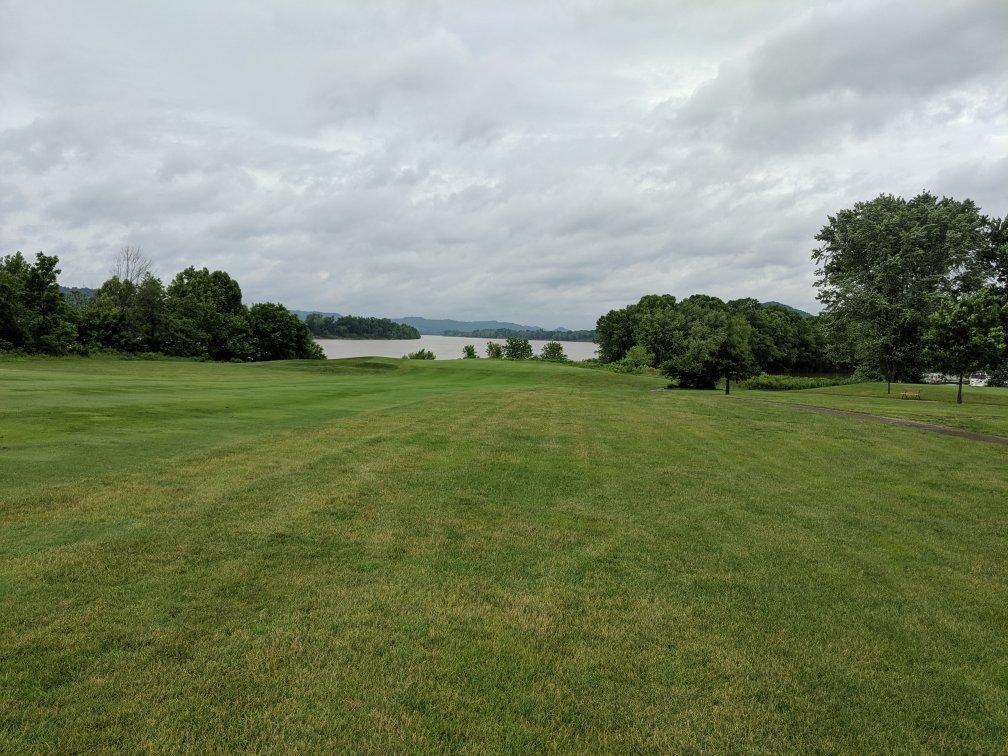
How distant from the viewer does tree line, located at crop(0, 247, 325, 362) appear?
2286 inches

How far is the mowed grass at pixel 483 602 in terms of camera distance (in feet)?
11.9

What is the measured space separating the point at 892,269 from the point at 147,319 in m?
85.7

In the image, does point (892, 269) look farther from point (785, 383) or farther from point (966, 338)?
point (785, 383)

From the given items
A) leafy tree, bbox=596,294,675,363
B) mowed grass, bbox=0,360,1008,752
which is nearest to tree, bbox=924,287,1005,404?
mowed grass, bbox=0,360,1008,752

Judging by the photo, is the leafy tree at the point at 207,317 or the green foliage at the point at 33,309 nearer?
the green foliage at the point at 33,309

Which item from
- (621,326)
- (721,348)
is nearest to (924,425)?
(721,348)

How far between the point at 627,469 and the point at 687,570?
16.8 ft

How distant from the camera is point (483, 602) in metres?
5.22

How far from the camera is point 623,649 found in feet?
14.8

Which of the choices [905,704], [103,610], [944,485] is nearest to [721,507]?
[905,704]

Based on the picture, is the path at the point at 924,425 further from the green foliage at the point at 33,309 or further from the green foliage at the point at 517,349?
the green foliage at the point at 517,349

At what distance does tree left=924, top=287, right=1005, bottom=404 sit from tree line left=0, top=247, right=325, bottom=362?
8060 cm

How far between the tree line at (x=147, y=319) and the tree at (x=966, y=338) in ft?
264

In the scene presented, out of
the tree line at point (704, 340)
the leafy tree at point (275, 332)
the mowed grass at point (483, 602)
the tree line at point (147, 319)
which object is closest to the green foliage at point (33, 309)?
the tree line at point (147, 319)
